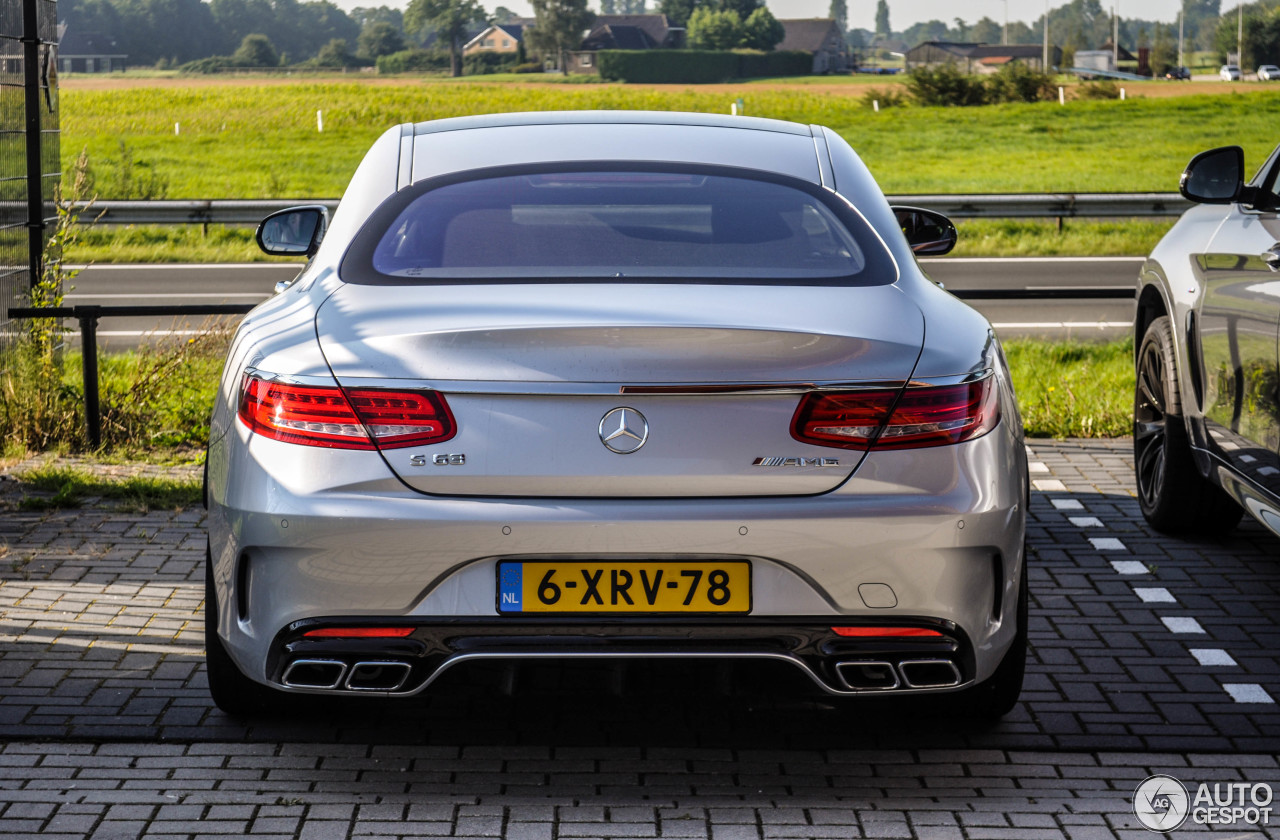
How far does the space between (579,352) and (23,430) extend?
5.26 m

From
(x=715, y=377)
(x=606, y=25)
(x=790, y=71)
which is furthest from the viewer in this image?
(x=606, y=25)

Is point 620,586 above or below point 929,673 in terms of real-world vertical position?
above

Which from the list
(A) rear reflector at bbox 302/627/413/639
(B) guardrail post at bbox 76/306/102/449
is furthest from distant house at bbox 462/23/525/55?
(A) rear reflector at bbox 302/627/413/639

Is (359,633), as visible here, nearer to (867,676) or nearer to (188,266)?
(867,676)

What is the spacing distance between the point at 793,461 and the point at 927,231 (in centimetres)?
207

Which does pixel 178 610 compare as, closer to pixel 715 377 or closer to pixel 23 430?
pixel 715 377

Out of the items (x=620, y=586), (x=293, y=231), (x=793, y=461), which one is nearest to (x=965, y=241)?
(x=293, y=231)

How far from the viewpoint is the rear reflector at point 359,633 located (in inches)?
123

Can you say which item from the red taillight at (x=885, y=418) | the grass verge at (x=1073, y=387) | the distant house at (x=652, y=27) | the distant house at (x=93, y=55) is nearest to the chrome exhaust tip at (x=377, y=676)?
the red taillight at (x=885, y=418)

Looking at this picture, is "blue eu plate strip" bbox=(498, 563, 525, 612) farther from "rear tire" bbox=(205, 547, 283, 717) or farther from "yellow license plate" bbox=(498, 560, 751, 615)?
"rear tire" bbox=(205, 547, 283, 717)

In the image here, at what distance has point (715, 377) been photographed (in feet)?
9.95

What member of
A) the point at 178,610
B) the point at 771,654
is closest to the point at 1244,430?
the point at 771,654

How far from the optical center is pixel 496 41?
3270 inches
